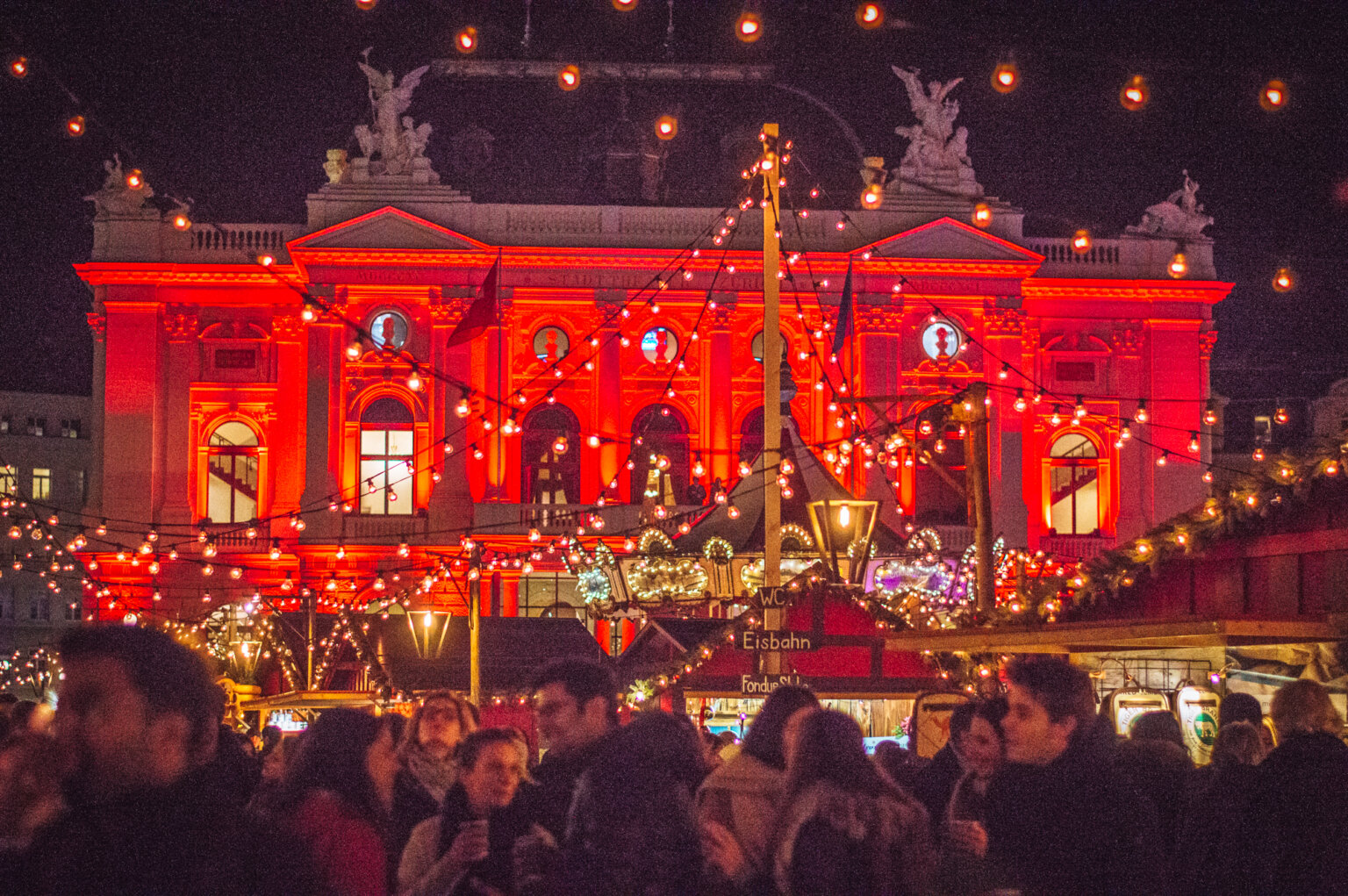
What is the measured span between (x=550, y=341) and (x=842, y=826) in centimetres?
3915

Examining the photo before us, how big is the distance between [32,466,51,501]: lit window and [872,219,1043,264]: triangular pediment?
40788 mm

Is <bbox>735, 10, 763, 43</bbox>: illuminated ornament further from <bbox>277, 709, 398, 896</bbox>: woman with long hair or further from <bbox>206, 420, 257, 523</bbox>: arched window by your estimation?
<bbox>206, 420, 257, 523</bbox>: arched window

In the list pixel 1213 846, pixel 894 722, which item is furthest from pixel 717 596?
pixel 1213 846

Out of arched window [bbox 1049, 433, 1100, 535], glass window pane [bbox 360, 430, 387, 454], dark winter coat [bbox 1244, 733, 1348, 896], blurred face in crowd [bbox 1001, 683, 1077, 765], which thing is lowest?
dark winter coat [bbox 1244, 733, 1348, 896]

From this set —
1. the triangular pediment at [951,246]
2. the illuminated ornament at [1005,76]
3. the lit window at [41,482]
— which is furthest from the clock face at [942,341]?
the lit window at [41,482]

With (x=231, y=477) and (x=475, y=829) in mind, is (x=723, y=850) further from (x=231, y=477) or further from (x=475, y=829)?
(x=231, y=477)

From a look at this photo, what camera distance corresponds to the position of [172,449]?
43.6 m

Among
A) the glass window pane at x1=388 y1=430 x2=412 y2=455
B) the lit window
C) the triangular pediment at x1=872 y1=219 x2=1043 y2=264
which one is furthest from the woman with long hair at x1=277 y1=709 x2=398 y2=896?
the lit window

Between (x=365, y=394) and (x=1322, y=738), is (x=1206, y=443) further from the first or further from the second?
(x=1322, y=738)

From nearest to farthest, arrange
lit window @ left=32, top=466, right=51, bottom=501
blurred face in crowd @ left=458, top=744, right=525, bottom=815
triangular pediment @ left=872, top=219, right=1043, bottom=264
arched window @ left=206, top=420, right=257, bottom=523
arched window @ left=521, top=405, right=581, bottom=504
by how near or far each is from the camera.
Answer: blurred face in crowd @ left=458, top=744, right=525, bottom=815, triangular pediment @ left=872, top=219, right=1043, bottom=264, arched window @ left=521, top=405, right=581, bottom=504, arched window @ left=206, top=420, right=257, bottom=523, lit window @ left=32, top=466, right=51, bottom=501

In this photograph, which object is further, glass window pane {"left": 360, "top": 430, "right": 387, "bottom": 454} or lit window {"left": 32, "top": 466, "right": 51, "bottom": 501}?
lit window {"left": 32, "top": 466, "right": 51, "bottom": 501}

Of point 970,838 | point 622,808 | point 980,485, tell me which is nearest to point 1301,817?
point 970,838

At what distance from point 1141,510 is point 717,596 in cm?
2355

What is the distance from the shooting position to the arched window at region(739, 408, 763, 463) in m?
43.5
